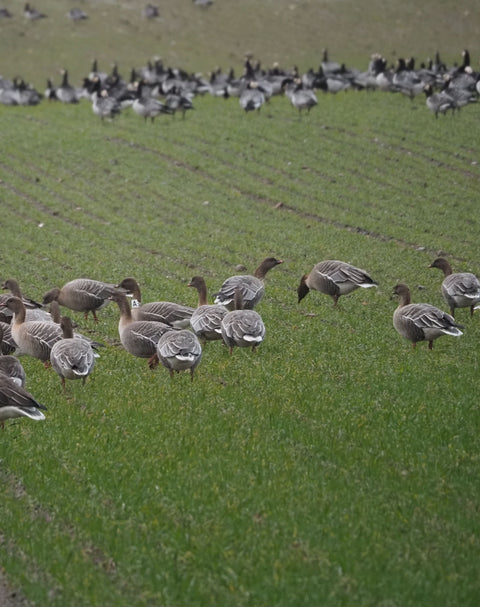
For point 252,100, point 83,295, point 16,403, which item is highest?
point 16,403

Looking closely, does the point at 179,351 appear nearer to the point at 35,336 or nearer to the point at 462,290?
the point at 35,336

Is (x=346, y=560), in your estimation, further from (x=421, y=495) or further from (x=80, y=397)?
(x=80, y=397)

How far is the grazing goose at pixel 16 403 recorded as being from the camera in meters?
11.7

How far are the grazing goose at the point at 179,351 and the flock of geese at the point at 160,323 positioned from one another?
0.05 feet

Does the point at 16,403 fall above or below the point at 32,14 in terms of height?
above

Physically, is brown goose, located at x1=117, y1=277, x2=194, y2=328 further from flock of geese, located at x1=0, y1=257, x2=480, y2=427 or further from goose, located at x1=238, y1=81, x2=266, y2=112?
goose, located at x1=238, y1=81, x2=266, y2=112

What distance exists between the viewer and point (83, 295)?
62.0 feet

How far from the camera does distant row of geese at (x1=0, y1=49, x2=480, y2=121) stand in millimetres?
44144

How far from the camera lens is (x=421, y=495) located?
33.2ft

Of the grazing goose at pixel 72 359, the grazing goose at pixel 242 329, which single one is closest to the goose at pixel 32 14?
the grazing goose at pixel 242 329

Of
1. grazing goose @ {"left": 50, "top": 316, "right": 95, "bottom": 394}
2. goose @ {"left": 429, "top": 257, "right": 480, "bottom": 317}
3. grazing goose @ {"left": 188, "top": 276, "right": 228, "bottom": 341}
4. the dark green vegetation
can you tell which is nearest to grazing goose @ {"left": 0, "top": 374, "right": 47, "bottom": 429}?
the dark green vegetation

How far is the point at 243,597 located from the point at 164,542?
1297 mm

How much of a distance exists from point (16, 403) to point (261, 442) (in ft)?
10.0

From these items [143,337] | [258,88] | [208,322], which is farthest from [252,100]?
[143,337]
